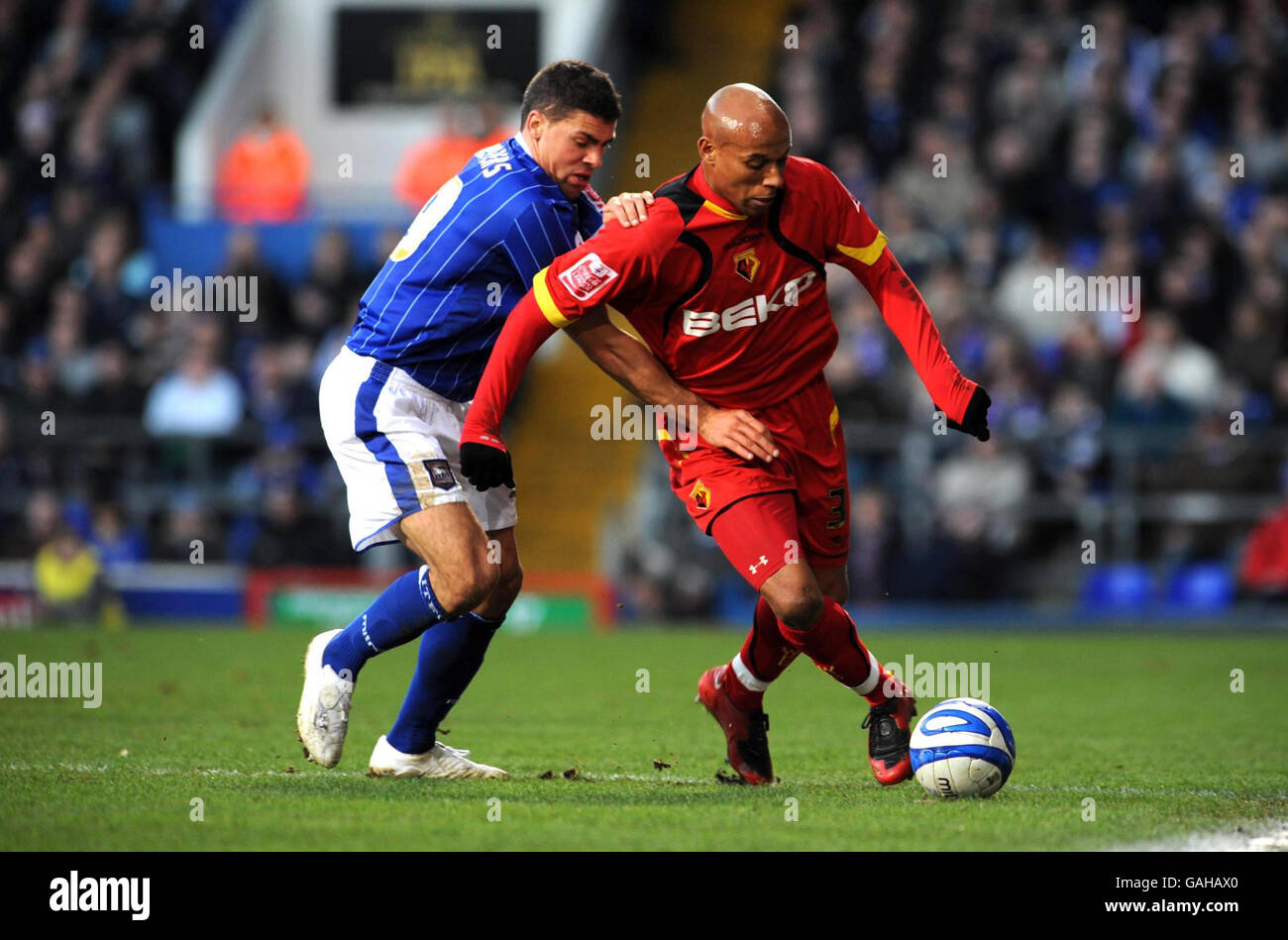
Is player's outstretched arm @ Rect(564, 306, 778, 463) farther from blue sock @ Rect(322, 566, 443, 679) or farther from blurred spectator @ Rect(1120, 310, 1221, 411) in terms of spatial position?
blurred spectator @ Rect(1120, 310, 1221, 411)

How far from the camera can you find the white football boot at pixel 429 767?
23.4 ft

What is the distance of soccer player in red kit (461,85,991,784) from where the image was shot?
6551mm

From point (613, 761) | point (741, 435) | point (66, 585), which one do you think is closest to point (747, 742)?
point (613, 761)

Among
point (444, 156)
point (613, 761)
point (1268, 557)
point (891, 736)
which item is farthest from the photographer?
point (444, 156)

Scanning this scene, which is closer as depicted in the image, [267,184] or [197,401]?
[197,401]

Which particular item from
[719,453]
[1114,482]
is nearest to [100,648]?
[719,453]

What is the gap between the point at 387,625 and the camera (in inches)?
273

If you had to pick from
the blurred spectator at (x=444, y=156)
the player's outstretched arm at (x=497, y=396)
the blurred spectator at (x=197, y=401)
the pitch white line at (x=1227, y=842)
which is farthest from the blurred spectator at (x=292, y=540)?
the pitch white line at (x=1227, y=842)

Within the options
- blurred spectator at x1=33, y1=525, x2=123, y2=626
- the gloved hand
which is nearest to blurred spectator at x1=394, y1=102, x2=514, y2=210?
blurred spectator at x1=33, y1=525, x2=123, y2=626

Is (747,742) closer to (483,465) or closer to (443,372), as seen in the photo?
(483,465)

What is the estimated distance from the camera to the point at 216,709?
959cm

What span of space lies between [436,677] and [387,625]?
1.14ft

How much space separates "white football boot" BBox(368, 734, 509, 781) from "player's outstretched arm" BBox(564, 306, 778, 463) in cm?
161

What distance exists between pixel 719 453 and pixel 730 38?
17455 millimetres
